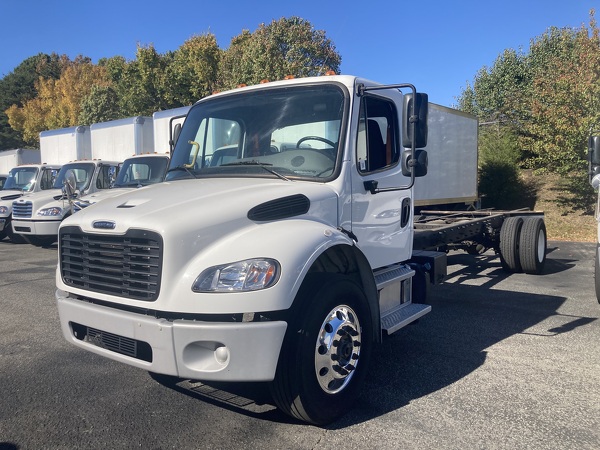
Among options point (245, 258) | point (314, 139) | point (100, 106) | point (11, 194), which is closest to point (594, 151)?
point (314, 139)

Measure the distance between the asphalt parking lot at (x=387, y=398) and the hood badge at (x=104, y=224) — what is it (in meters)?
1.37

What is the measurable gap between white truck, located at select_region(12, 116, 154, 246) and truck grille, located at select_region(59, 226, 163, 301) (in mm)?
8419

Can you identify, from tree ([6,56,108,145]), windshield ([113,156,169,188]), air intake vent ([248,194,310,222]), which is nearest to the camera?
air intake vent ([248,194,310,222])

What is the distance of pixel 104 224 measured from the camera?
11.4 feet

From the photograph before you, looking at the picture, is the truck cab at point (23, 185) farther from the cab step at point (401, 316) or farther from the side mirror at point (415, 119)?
the side mirror at point (415, 119)

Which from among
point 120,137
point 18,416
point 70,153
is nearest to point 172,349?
point 18,416

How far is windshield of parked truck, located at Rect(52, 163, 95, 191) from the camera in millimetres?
13047

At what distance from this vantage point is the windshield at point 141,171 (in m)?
11.1

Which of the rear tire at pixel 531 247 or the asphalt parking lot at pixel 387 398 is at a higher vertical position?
the rear tire at pixel 531 247

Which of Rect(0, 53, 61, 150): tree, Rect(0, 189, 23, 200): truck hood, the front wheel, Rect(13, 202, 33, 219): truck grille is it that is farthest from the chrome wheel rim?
Rect(0, 53, 61, 150): tree

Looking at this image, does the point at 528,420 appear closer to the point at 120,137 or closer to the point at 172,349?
the point at 172,349

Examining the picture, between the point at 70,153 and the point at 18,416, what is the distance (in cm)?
1572

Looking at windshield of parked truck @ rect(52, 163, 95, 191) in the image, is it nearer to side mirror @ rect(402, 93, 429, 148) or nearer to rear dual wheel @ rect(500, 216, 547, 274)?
rear dual wheel @ rect(500, 216, 547, 274)

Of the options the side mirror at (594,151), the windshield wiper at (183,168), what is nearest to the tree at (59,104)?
the windshield wiper at (183,168)
